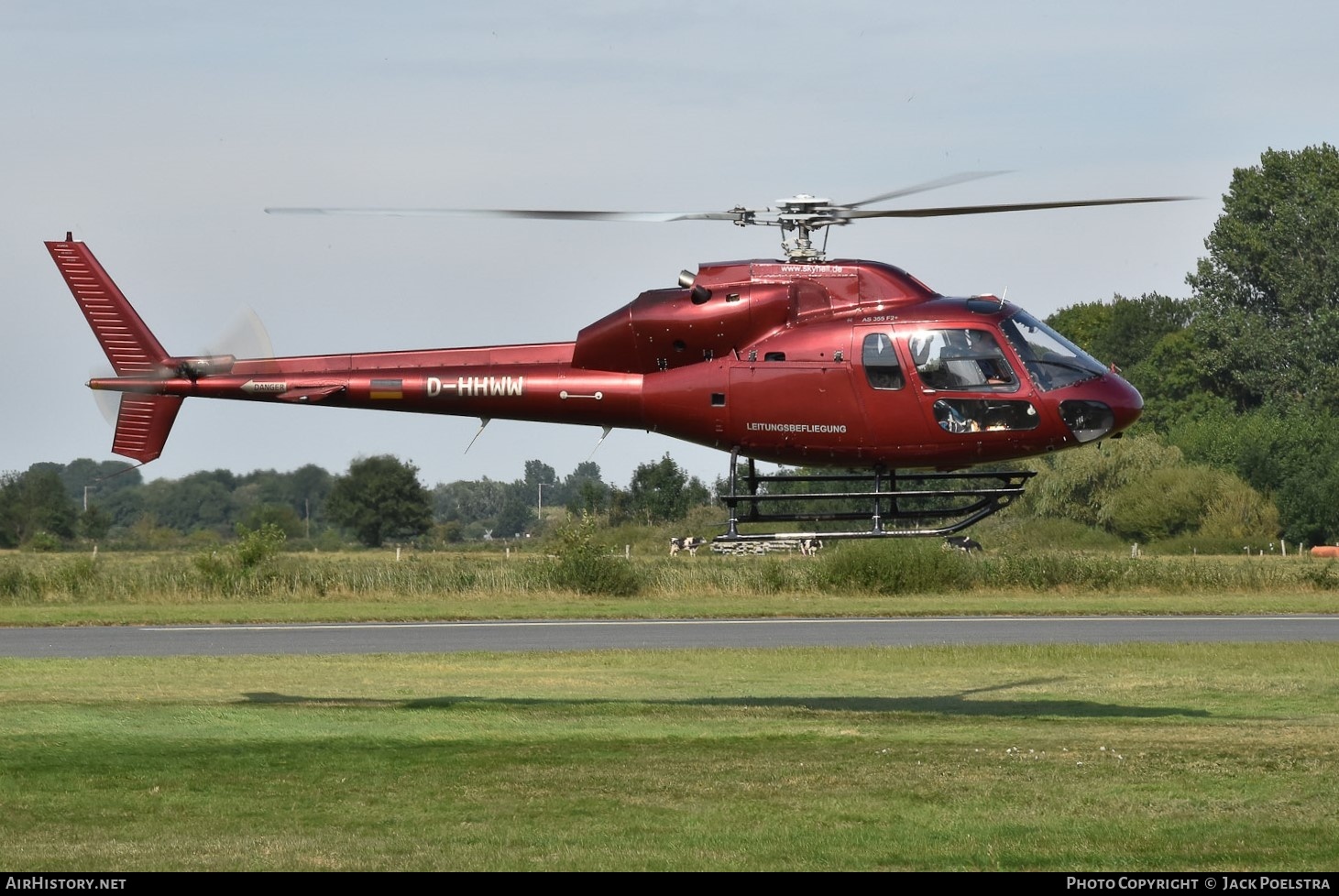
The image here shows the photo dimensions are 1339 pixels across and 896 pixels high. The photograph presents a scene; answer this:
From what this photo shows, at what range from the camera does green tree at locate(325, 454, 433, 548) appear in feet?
229

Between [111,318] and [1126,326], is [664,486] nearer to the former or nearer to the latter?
[111,318]

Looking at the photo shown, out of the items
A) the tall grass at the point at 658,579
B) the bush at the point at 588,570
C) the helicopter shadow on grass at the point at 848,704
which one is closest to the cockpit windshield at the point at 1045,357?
the helicopter shadow on grass at the point at 848,704

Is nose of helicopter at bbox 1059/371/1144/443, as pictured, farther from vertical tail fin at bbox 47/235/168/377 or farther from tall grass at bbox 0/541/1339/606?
tall grass at bbox 0/541/1339/606

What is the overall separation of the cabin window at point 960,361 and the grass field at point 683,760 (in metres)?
3.78

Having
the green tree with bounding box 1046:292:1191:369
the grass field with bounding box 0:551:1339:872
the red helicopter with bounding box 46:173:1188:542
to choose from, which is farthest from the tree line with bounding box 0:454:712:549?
the green tree with bounding box 1046:292:1191:369

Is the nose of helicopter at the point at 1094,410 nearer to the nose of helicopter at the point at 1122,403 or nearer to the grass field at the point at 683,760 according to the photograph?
the nose of helicopter at the point at 1122,403

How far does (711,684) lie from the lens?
23.9 meters

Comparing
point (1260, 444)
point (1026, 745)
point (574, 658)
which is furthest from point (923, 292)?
point (1260, 444)

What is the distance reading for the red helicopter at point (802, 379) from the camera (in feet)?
53.8
